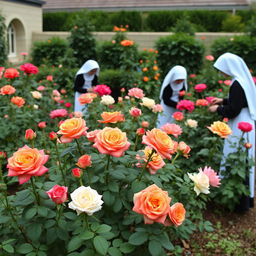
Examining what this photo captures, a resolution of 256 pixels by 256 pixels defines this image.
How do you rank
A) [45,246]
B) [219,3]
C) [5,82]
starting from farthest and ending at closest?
[219,3] < [5,82] < [45,246]

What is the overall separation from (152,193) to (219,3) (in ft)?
53.0

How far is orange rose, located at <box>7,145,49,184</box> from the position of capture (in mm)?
1093

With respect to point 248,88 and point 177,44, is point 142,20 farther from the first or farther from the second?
point 248,88

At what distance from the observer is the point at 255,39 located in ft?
22.4

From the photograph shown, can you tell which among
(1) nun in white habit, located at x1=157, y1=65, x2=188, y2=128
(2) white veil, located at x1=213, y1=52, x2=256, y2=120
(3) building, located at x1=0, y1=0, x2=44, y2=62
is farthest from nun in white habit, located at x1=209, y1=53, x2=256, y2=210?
(3) building, located at x1=0, y1=0, x2=44, y2=62

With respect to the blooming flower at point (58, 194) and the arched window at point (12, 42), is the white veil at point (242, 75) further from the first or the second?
the arched window at point (12, 42)

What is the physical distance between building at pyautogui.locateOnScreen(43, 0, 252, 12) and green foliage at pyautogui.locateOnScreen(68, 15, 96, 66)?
27.7ft

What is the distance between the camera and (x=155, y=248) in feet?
3.72

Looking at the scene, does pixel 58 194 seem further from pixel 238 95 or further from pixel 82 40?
pixel 82 40

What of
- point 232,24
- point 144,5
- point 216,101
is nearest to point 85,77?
point 216,101

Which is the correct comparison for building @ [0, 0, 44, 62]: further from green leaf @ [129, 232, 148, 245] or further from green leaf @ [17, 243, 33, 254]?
green leaf @ [129, 232, 148, 245]

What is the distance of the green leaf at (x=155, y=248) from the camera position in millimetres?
1119

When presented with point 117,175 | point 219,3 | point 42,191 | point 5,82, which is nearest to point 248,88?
point 117,175

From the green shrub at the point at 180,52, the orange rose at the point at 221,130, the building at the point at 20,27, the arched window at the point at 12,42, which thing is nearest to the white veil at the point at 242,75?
the orange rose at the point at 221,130
